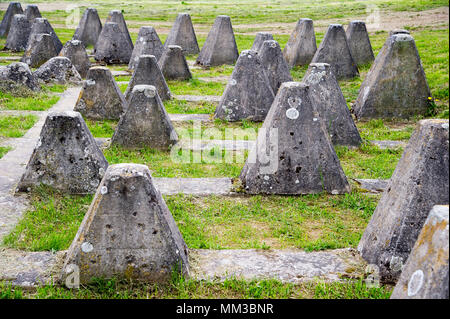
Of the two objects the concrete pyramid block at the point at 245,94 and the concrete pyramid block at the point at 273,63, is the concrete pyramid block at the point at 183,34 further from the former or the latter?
the concrete pyramid block at the point at 245,94

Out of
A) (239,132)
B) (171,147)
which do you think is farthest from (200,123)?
(171,147)

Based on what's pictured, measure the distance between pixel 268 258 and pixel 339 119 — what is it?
12.5ft

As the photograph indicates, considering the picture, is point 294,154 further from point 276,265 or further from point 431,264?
point 431,264

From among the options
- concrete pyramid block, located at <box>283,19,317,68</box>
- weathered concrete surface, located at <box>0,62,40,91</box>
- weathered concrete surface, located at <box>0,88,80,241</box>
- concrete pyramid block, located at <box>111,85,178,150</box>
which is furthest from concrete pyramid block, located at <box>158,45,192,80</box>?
concrete pyramid block, located at <box>111,85,178,150</box>

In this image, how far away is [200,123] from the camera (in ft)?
28.5

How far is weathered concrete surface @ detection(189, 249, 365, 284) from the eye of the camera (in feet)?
12.0

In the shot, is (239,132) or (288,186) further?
(239,132)

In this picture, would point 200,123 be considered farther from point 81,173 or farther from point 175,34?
point 175,34

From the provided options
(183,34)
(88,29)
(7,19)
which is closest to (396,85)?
(183,34)

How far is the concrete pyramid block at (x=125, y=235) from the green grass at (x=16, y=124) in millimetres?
4764

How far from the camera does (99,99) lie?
28.6ft

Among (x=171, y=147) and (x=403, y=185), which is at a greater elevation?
(x=403, y=185)

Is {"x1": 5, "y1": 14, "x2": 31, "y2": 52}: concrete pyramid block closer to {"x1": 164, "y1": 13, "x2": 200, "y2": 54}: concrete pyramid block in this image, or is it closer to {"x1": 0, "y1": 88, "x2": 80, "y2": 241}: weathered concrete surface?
{"x1": 164, "y1": 13, "x2": 200, "y2": 54}: concrete pyramid block

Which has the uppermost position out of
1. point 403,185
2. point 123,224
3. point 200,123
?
point 403,185
